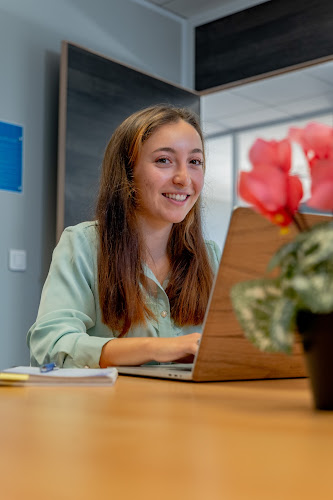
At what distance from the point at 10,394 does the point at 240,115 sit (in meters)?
3.65

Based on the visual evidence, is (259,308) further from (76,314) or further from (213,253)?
(213,253)

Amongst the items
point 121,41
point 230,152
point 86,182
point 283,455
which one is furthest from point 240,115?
point 283,455

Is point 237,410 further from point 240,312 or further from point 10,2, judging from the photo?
point 10,2

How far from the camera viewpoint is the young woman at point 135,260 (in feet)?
4.68

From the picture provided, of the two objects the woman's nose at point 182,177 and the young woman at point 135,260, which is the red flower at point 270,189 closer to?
the young woman at point 135,260

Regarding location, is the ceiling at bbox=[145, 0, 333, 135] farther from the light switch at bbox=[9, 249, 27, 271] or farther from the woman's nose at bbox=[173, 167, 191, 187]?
the woman's nose at bbox=[173, 167, 191, 187]

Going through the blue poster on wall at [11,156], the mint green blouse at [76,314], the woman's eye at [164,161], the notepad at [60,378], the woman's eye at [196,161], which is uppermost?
the blue poster on wall at [11,156]

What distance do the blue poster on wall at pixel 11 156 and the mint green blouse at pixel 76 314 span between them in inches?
64.3

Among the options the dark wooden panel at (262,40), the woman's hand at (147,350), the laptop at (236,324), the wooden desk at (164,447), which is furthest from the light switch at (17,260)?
the wooden desk at (164,447)

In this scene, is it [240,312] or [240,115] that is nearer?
[240,312]

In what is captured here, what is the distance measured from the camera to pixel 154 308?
1.70m

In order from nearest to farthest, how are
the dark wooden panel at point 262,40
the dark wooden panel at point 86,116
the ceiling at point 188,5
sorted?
the dark wooden panel at point 86,116 → the dark wooden panel at point 262,40 → the ceiling at point 188,5

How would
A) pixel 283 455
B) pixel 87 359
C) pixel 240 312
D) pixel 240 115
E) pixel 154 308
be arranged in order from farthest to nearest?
pixel 240 115 < pixel 154 308 < pixel 87 359 < pixel 240 312 < pixel 283 455

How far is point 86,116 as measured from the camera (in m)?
3.62
